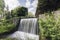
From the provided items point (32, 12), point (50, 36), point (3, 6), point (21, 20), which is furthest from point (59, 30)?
point (3, 6)

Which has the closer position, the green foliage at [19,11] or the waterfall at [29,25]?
the waterfall at [29,25]

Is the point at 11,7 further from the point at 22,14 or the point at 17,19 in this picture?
the point at 17,19

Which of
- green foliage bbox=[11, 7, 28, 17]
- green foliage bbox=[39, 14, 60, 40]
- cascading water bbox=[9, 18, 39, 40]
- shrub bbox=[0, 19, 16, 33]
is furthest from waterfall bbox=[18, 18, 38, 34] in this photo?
green foliage bbox=[39, 14, 60, 40]

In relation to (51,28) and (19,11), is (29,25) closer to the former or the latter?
(19,11)

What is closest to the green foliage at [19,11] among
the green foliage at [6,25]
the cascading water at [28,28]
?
the green foliage at [6,25]

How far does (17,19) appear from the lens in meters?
10.8

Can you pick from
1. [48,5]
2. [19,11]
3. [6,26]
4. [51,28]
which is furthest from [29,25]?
[51,28]

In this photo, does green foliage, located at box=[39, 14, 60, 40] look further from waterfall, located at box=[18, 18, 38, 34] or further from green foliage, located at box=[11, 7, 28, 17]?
green foliage, located at box=[11, 7, 28, 17]

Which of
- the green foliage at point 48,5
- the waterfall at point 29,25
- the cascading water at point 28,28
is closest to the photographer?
the cascading water at point 28,28

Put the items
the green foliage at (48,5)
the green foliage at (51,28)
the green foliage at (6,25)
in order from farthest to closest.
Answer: the green foliage at (6,25), the green foliage at (48,5), the green foliage at (51,28)

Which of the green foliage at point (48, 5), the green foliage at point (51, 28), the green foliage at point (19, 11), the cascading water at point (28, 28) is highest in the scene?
the green foliage at point (48, 5)

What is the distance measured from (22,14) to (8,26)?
323cm

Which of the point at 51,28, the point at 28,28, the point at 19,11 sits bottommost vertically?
the point at 28,28

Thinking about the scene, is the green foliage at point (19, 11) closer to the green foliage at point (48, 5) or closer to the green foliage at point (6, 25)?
the green foliage at point (6, 25)
